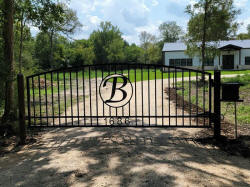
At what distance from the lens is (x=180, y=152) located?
441 centimetres

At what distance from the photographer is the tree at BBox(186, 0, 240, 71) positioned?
59.3 feet

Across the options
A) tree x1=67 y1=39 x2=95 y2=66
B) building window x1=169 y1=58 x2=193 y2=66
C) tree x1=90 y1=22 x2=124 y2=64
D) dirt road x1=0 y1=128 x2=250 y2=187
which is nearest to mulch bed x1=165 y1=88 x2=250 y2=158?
dirt road x1=0 y1=128 x2=250 y2=187

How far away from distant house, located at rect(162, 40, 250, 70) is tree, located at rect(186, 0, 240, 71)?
46.5 feet

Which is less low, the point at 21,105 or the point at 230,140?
the point at 21,105

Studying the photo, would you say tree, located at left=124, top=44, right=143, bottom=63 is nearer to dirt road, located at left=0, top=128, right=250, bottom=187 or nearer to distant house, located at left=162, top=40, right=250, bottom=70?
distant house, located at left=162, top=40, right=250, bottom=70

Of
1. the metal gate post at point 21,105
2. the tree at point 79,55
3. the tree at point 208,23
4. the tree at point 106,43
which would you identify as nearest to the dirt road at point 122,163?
the metal gate post at point 21,105

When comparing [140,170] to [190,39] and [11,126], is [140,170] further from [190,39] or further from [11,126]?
[190,39]

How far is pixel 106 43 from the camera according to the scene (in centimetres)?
5988

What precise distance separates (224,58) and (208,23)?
735 inches

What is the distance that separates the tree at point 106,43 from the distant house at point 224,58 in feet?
58.4

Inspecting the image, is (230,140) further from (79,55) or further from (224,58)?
(79,55)

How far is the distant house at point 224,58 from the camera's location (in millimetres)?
34369

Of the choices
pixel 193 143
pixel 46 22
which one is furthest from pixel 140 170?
pixel 46 22

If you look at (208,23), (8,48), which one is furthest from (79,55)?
(8,48)
